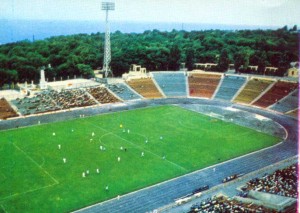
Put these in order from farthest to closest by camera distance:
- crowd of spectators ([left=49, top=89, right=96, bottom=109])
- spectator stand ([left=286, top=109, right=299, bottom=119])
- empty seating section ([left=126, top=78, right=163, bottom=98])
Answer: empty seating section ([left=126, top=78, right=163, bottom=98])
crowd of spectators ([left=49, top=89, right=96, bottom=109])
spectator stand ([left=286, top=109, right=299, bottom=119])

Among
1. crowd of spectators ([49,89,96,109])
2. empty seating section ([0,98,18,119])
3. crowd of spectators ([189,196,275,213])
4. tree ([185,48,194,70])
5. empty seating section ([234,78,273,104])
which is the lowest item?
crowd of spectators ([189,196,275,213])

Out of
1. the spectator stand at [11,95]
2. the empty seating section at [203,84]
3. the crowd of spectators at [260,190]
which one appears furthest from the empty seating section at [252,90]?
the spectator stand at [11,95]

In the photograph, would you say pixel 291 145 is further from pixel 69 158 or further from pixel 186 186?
pixel 69 158

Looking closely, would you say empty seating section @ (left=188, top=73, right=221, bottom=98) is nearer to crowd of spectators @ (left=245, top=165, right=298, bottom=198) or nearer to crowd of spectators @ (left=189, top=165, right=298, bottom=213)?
crowd of spectators @ (left=189, top=165, right=298, bottom=213)

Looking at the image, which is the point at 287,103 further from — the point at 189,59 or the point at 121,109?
the point at 189,59

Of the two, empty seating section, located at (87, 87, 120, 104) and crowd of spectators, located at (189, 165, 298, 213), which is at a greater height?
empty seating section, located at (87, 87, 120, 104)

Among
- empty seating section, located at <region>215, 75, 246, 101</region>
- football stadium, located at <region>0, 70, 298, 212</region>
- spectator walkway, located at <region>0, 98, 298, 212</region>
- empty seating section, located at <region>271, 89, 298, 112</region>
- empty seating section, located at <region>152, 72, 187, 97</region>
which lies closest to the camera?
spectator walkway, located at <region>0, 98, 298, 212</region>

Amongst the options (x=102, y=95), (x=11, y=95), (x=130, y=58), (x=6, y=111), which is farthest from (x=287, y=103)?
(x=11, y=95)

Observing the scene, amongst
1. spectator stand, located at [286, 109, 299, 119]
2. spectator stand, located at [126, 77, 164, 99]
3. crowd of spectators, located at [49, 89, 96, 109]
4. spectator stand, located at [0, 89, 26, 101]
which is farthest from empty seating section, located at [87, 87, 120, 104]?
spectator stand, located at [286, 109, 299, 119]
